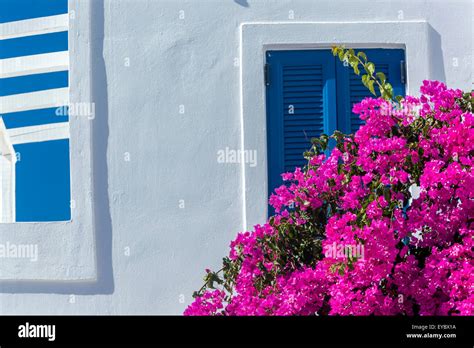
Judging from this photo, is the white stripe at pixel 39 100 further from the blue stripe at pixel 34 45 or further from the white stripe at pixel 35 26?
the white stripe at pixel 35 26

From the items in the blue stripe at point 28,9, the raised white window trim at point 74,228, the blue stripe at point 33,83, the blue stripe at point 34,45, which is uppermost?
the blue stripe at point 28,9

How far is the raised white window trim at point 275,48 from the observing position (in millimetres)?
6883

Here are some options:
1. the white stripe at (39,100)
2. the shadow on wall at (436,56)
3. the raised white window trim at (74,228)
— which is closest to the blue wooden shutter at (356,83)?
the shadow on wall at (436,56)

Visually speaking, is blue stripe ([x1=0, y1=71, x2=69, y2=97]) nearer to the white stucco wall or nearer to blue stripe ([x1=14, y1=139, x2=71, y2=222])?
the white stucco wall

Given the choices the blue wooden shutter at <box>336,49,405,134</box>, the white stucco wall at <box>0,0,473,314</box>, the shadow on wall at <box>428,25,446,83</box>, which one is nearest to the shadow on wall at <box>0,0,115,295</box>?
the white stucco wall at <box>0,0,473,314</box>

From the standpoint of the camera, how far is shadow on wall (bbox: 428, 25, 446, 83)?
7.10 meters

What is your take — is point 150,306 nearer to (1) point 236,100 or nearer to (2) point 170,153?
(2) point 170,153

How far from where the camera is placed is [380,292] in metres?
4.51

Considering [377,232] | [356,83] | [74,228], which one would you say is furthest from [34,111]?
[377,232]

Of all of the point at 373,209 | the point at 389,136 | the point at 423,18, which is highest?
the point at 423,18

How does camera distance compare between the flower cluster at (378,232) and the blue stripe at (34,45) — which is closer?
the flower cluster at (378,232)

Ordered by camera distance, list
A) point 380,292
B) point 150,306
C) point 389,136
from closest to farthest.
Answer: point 380,292, point 389,136, point 150,306
